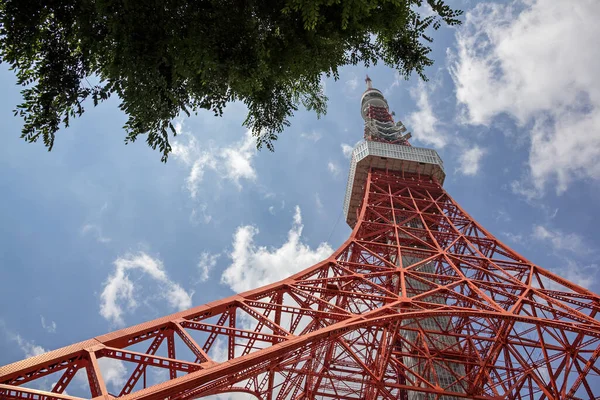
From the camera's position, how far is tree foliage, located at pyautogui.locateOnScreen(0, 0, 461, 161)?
164 inches

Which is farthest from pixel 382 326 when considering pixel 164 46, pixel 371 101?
pixel 371 101

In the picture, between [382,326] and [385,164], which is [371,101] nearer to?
[385,164]

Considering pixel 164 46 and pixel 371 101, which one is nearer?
pixel 164 46

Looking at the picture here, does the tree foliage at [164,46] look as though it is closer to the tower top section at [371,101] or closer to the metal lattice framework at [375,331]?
the metal lattice framework at [375,331]

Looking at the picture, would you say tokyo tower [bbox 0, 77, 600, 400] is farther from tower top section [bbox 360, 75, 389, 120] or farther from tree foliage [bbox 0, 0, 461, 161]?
tower top section [bbox 360, 75, 389, 120]

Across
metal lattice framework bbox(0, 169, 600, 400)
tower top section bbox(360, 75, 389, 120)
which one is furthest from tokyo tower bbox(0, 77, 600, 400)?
tower top section bbox(360, 75, 389, 120)

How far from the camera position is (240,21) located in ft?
15.0

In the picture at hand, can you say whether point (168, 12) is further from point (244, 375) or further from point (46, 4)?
point (244, 375)

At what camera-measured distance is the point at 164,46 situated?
172 inches

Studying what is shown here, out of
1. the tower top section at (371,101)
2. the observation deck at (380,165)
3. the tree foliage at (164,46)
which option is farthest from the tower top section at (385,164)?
the tree foliage at (164,46)

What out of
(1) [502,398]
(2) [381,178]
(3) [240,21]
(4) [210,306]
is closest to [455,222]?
(2) [381,178]

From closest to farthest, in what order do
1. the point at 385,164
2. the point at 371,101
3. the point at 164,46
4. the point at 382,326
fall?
the point at 164,46 < the point at 382,326 < the point at 385,164 < the point at 371,101

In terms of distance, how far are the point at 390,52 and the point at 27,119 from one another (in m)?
4.58

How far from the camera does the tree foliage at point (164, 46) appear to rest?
164 inches
